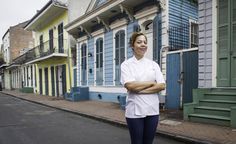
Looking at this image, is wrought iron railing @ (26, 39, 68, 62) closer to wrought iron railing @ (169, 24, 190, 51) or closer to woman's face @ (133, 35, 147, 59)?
wrought iron railing @ (169, 24, 190, 51)

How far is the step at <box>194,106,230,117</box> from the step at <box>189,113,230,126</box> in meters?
0.18

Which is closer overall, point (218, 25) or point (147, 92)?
point (147, 92)

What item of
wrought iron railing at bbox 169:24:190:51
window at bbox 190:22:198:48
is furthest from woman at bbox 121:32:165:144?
window at bbox 190:22:198:48

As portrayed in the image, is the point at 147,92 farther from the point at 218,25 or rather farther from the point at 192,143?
the point at 218,25

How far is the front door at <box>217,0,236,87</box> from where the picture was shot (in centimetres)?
812

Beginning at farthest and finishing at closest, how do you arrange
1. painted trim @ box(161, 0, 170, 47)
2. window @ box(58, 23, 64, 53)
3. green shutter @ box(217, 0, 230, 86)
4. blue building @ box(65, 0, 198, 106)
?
1. window @ box(58, 23, 64, 53)
2. blue building @ box(65, 0, 198, 106)
3. painted trim @ box(161, 0, 170, 47)
4. green shutter @ box(217, 0, 230, 86)

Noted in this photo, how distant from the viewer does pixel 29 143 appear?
6.62m

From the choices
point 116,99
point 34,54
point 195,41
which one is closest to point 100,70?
point 116,99

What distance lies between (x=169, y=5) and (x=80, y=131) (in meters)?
6.31

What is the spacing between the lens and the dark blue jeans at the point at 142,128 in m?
3.15

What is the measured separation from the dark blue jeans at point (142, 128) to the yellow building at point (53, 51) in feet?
57.5

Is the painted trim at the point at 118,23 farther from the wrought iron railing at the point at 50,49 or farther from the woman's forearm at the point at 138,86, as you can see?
the woman's forearm at the point at 138,86

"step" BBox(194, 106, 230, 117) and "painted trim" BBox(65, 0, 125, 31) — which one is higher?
"painted trim" BBox(65, 0, 125, 31)

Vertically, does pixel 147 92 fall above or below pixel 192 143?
above
